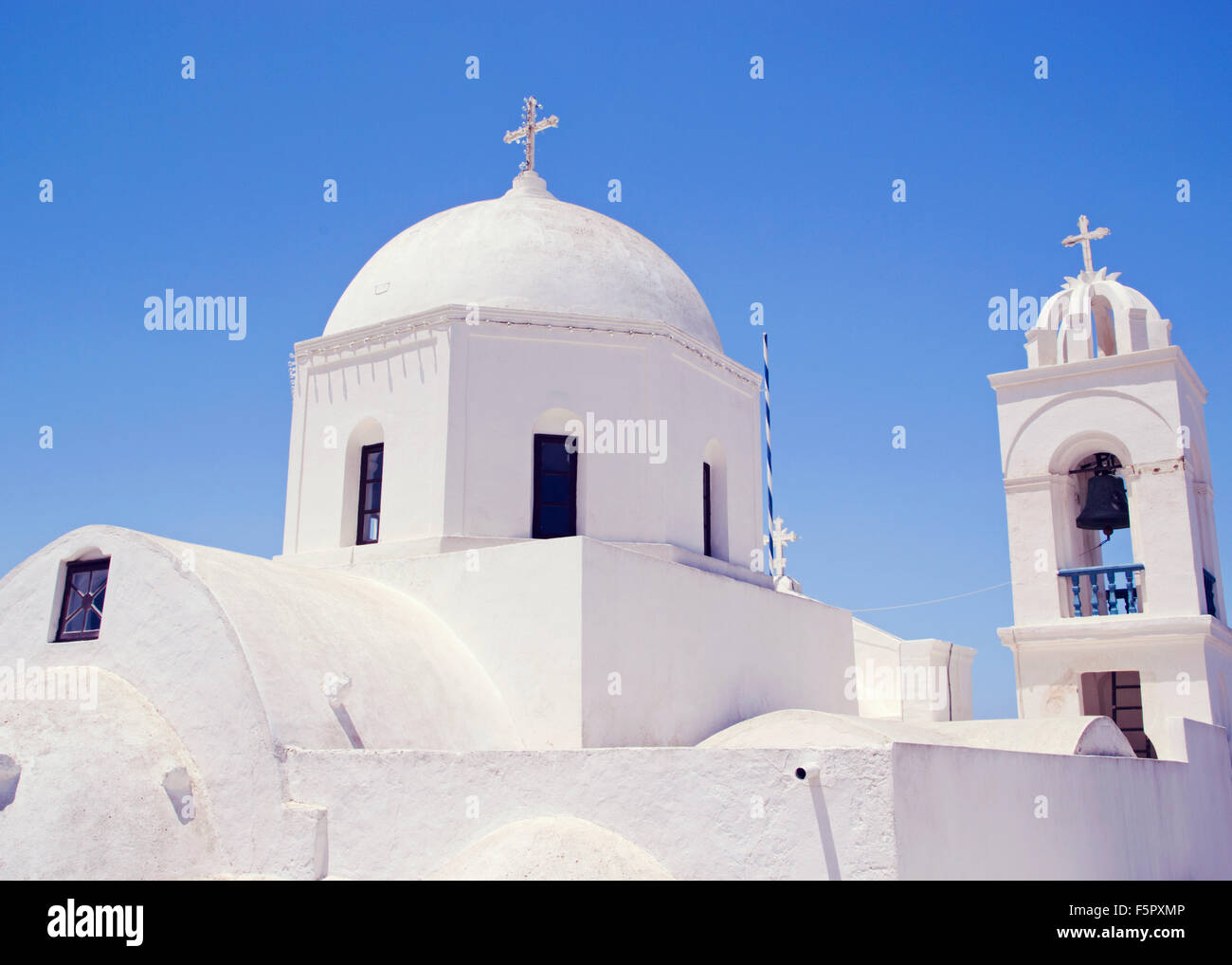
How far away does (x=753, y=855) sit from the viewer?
6.02 meters

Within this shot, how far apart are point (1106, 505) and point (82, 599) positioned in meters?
9.73

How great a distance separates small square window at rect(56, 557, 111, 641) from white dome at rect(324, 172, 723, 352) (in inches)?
152

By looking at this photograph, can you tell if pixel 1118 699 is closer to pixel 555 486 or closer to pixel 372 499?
pixel 555 486

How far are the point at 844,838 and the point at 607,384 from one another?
17.9ft

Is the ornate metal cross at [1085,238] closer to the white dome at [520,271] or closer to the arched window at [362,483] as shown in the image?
the white dome at [520,271]

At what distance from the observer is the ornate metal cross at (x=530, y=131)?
12148mm

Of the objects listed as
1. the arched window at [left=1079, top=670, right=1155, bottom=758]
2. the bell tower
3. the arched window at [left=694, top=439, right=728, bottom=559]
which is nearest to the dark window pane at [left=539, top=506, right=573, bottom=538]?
the arched window at [left=694, top=439, right=728, bottom=559]

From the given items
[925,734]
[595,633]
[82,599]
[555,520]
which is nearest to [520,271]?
[555,520]

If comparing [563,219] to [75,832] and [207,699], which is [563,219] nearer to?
[207,699]

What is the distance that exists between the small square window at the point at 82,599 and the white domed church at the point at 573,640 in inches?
1.0

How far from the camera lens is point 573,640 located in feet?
26.8

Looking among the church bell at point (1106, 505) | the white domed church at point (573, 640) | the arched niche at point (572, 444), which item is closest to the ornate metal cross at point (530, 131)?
the white domed church at point (573, 640)
